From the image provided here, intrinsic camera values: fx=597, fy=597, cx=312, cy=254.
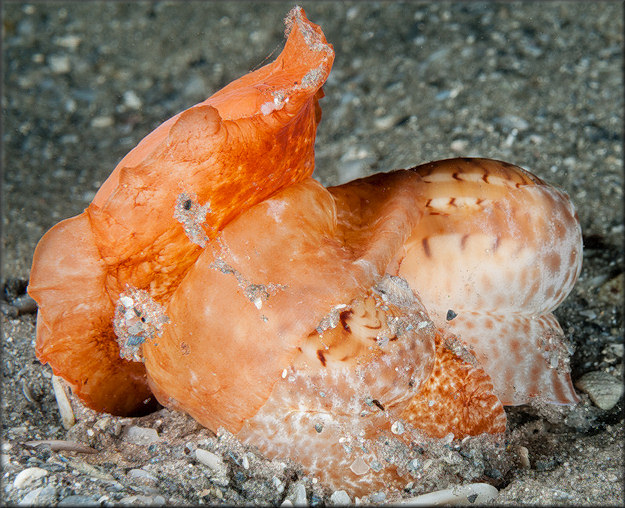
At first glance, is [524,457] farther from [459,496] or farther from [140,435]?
[140,435]

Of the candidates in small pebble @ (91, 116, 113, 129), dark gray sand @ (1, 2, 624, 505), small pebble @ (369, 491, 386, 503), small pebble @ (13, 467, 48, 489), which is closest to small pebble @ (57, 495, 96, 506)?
dark gray sand @ (1, 2, 624, 505)

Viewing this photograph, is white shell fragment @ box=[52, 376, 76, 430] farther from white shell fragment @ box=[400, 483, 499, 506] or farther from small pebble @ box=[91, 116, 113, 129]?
small pebble @ box=[91, 116, 113, 129]

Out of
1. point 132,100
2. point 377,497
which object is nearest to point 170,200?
point 377,497

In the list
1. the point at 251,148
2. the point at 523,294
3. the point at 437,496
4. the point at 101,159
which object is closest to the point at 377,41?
the point at 101,159

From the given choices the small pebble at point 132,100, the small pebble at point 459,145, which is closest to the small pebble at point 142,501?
the small pebble at point 459,145

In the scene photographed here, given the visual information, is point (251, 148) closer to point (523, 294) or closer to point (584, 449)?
point (523, 294)

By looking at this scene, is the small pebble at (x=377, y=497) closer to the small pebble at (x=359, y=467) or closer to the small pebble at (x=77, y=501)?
the small pebble at (x=359, y=467)

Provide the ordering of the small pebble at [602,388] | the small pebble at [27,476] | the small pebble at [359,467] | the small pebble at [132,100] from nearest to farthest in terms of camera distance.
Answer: the small pebble at [27,476] → the small pebble at [359,467] → the small pebble at [602,388] → the small pebble at [132,100]
